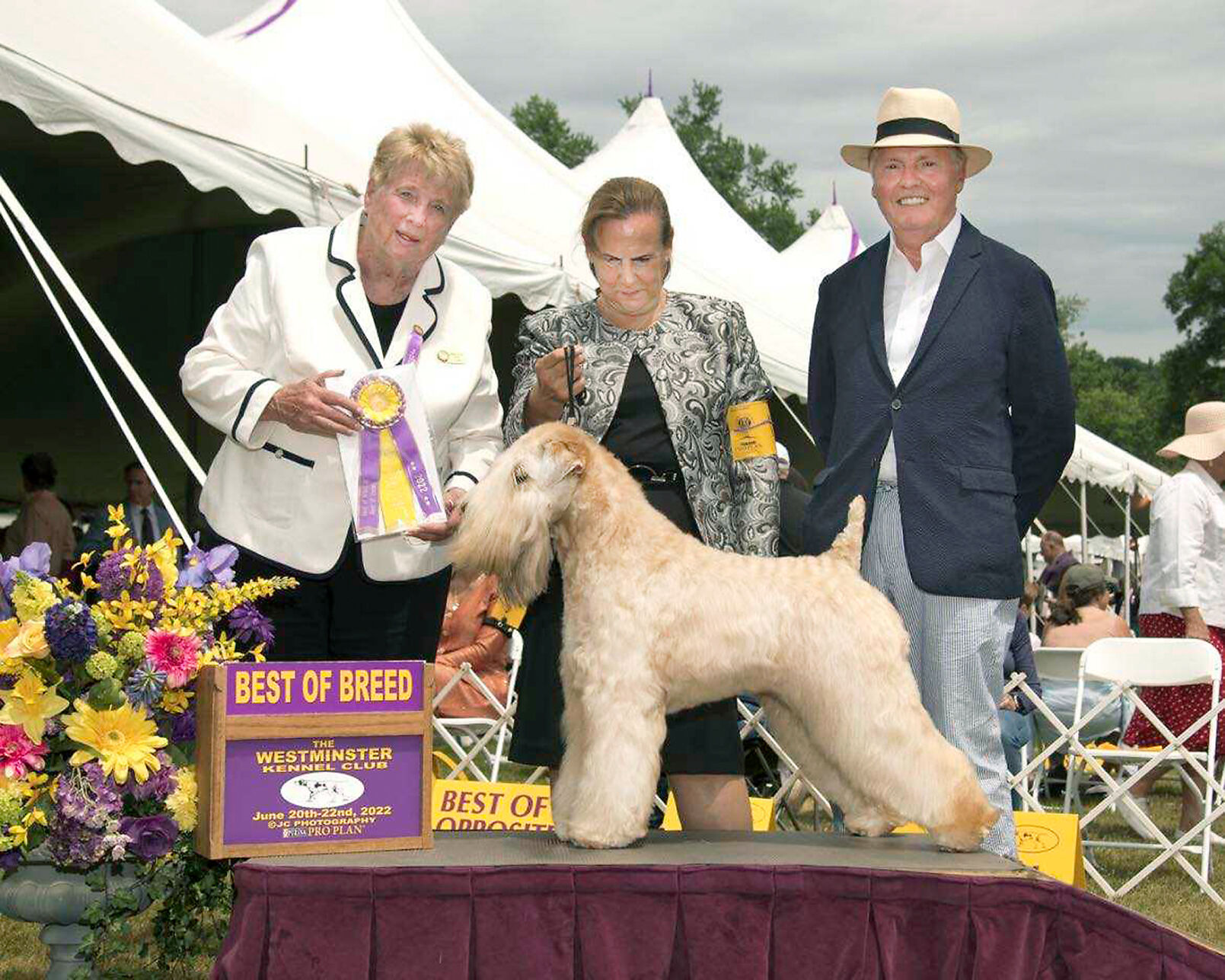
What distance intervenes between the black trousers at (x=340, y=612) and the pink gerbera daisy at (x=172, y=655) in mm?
232

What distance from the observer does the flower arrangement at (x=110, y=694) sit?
252cm

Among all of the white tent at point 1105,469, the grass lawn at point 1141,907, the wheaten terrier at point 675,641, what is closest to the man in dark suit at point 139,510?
the grass lawn at point 1141,907

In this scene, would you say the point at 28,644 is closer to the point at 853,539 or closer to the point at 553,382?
the point at 553,382

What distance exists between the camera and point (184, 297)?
285 inches

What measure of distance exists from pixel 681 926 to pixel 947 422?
113 centimetres

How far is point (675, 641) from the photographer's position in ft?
8.40

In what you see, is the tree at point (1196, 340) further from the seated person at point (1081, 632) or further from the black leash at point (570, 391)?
the black leash at point (570, 391)

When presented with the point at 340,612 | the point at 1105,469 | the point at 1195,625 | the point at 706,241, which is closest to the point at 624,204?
the point at 340,612

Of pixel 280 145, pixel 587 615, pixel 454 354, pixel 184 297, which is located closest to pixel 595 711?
pixel 587 615

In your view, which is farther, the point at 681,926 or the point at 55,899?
the point at 55,899

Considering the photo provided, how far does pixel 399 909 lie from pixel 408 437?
0.92m

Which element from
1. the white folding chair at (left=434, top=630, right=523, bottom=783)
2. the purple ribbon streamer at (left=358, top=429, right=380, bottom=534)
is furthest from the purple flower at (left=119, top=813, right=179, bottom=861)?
the white folding chair at (left=434, top=630, right=523, bottom=783)

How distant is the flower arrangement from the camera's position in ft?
8.28

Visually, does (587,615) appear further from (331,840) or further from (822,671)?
(331,840)
